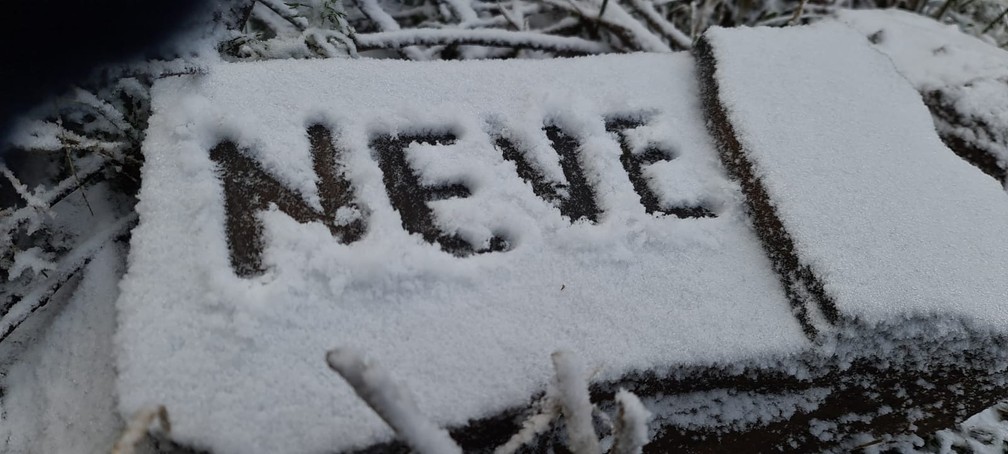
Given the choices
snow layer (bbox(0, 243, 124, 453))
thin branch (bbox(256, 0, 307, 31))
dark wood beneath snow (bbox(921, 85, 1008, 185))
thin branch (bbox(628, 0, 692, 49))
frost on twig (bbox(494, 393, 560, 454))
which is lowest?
snow layer (bbox(0, 243, 124, 453))

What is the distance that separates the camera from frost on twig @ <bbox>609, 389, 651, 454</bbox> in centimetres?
89

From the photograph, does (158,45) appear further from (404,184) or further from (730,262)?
(730,262)

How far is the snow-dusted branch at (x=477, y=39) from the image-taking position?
188cm

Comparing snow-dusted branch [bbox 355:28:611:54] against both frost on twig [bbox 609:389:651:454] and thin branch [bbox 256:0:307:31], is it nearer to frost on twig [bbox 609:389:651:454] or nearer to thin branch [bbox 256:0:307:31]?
thin branch [bbox 256:0:307:31]

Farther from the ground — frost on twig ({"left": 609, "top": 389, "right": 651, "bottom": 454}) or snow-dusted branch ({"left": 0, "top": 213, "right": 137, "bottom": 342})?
frost on twig ({"left": 609, "top": 389, "right": 651, "bottom": 454})

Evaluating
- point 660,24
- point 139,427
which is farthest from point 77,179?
point 660,24

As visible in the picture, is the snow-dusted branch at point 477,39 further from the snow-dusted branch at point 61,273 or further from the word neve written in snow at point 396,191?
the snow-dusted branch at point 61,273

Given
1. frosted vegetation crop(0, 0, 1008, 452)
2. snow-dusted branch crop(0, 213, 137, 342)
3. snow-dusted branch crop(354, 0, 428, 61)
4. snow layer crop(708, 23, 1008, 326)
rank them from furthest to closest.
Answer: snow-dusted branch crop(354, 0, 428, 61) → snow-dusted branch crop(0, 213, 137, 342) → snow layer crop(708, 23, 1008, 326) → frosted vegetation crop(0, 0, 1008, 452)

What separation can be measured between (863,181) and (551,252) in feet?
2.03

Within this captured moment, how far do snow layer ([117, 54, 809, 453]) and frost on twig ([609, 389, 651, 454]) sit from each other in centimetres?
16

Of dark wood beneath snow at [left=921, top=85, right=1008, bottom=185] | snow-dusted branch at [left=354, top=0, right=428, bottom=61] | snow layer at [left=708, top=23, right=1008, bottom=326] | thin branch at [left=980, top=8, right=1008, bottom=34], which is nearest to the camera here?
snow layer at [left=708, top=23, right=1008, bottom=326]

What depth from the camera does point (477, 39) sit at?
6.39ft

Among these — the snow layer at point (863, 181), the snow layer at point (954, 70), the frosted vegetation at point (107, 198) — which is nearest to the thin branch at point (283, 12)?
the frosted vegetation at point (107, 198)

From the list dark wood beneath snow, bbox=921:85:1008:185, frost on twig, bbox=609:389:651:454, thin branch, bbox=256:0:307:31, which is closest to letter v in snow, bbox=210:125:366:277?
frost on twig, bbox=609:389:651:454
